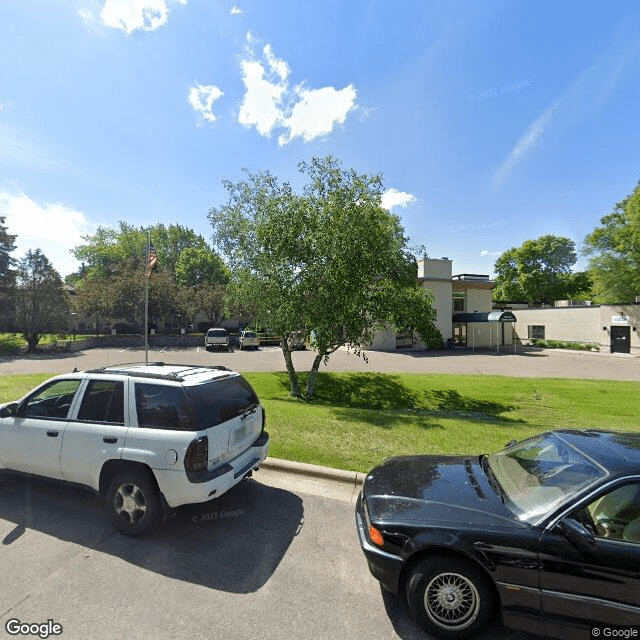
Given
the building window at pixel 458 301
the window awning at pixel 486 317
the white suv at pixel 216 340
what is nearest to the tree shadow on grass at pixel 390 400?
the white suv at pixel 216 340

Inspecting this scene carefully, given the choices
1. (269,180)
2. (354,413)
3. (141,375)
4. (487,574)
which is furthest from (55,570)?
(269,180)

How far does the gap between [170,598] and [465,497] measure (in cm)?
266

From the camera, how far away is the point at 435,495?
10.6 feet

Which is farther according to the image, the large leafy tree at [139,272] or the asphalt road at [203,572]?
the large leafy tree at [139,272]

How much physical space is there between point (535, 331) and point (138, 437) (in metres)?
44.9

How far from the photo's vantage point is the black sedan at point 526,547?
8.05ft

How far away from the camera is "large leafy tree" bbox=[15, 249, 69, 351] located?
2734cm

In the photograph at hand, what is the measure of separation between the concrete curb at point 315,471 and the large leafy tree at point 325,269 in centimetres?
685

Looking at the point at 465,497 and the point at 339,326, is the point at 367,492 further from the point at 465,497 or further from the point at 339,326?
the point at 339,326

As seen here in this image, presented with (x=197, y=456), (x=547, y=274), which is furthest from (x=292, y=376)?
(x=547, y=274)

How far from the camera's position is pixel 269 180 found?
1623cm

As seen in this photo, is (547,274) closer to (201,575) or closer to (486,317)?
(486,317)

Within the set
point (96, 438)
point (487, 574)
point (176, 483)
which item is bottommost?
point (487, 574)

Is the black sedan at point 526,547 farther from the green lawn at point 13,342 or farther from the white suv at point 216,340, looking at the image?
the green lawn at point 13,342
